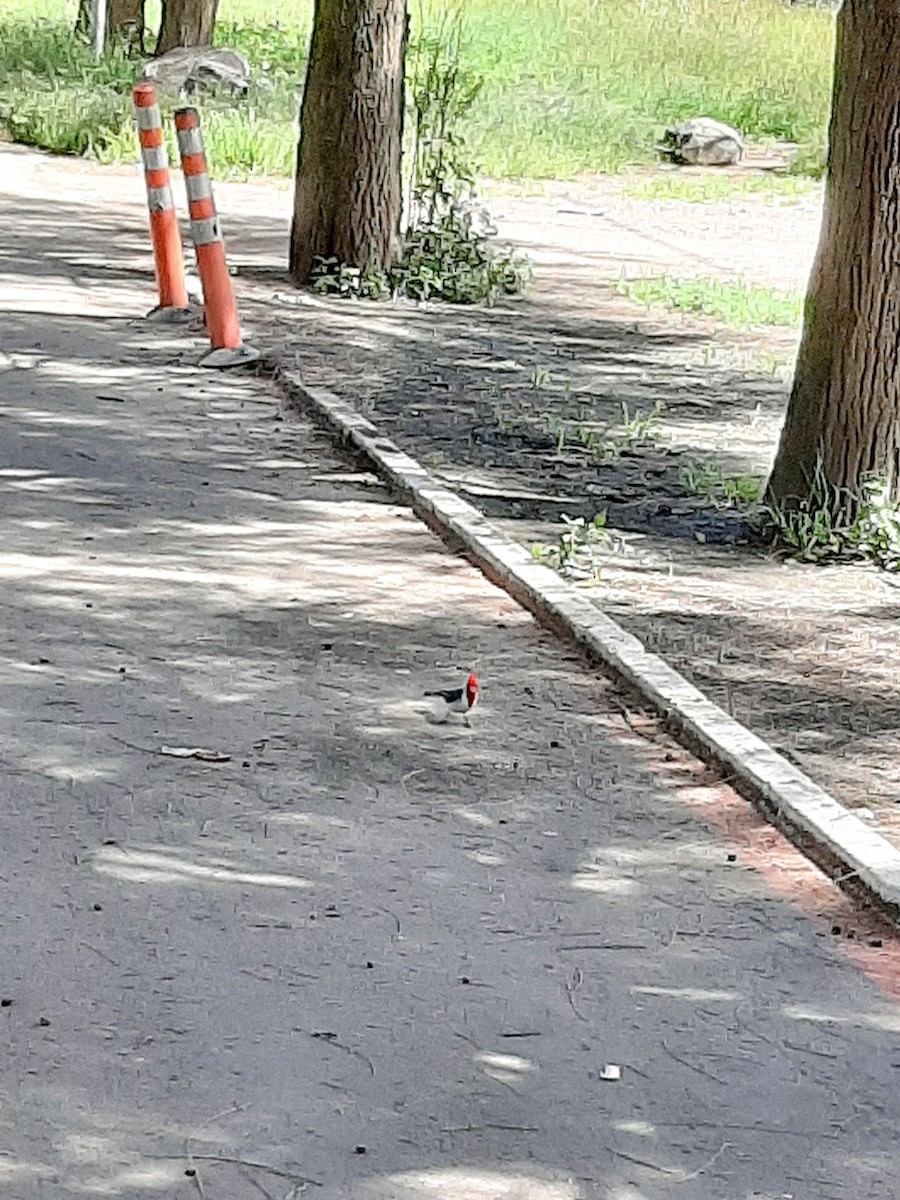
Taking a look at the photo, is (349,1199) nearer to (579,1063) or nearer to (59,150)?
(579,1063)

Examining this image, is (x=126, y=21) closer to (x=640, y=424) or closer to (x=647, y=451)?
(x=640, y=424)

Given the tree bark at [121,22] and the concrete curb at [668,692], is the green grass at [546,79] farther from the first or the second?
the concrete curb at [668,692]

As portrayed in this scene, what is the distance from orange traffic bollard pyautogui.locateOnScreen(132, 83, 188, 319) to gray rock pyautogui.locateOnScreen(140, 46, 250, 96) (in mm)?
12503

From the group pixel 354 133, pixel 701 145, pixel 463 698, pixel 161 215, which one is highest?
pixel 701 145

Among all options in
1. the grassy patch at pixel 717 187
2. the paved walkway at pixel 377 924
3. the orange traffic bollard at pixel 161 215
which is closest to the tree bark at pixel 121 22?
the grassy patch at pixel 717 187

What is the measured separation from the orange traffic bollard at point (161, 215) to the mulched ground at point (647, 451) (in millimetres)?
434

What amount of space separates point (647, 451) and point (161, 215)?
3.80 m

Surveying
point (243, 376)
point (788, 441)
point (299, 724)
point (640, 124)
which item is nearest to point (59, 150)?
point (640, 124)

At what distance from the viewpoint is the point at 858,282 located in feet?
24.7

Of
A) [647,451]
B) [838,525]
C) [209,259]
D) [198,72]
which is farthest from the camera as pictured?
[198,72]

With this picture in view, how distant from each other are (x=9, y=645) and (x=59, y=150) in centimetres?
1611

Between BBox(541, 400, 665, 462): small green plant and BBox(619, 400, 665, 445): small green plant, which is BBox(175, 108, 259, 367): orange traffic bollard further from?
BBox(619, 400, 665, 445): small green plant

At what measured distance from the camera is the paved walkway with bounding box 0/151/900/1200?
12.2 ft

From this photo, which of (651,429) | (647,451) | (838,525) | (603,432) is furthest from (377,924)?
(651,429)
